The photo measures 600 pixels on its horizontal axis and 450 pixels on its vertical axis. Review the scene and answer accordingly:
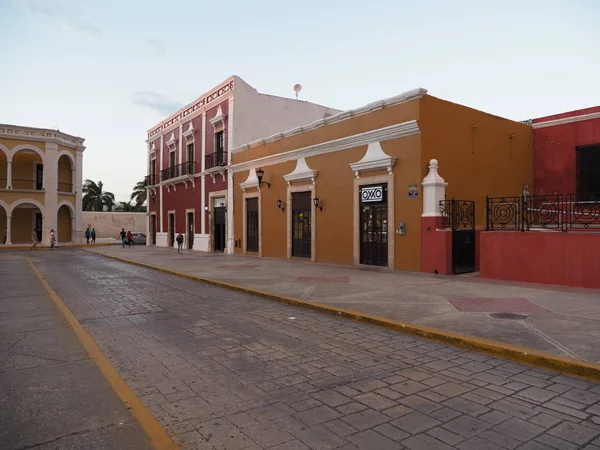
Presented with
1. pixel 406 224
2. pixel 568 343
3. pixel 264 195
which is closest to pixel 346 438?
pixel 568 343

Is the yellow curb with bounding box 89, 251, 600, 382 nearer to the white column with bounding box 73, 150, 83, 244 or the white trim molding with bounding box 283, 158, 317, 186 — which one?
the white trim molding with bounding box 283, 158, 317, 186

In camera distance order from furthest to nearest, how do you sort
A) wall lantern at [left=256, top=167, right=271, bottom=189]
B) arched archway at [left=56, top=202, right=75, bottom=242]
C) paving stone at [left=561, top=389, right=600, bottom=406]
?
arched archway at [left=56, top=202, right=75, bottom=242] → wall lantern at [left=256, top=167, right=271, bottom=189] → paving stone at [left=561, top=389, right=600, bottom=406]

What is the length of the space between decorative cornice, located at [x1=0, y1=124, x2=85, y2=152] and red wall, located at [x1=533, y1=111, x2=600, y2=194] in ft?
118

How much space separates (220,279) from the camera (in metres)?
12.2

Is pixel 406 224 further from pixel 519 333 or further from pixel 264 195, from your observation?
pixel 264 195

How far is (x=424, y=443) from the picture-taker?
9.89ft

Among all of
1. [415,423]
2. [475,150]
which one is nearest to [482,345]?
[415,423]

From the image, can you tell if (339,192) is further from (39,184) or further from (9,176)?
(39,184)

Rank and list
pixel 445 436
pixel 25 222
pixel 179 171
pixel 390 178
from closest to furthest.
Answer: pixel 445 436 → pixel 390 178 → pixel 179 171 → pixel 25 222

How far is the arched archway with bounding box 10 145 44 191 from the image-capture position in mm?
36531

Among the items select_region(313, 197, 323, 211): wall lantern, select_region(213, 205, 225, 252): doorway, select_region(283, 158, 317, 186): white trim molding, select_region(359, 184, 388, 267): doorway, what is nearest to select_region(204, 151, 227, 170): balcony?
select_region(213, 205, 225, 252): doorway

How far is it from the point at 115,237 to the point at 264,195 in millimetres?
36590

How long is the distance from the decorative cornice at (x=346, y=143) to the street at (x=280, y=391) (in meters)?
8.39

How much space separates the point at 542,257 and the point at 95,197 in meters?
60.0
